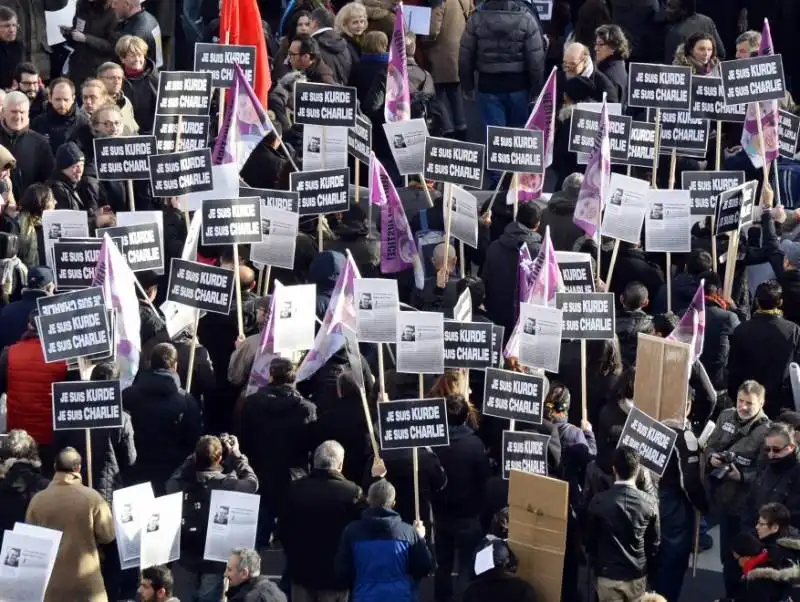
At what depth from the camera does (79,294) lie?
1449 centimetres

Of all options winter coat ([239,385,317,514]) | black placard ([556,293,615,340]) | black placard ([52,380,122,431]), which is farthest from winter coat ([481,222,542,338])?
black placard ([52,380,122,431])

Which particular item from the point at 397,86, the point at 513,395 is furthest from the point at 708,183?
the point at 513,395

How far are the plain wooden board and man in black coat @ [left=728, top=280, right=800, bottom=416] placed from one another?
2.87 metres

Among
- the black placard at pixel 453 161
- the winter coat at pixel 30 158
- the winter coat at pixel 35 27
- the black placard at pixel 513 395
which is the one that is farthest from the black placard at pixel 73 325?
the winter coat at pixel 35 27

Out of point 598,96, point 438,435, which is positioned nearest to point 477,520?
point 438,435

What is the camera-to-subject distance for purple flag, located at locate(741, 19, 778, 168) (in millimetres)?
18172

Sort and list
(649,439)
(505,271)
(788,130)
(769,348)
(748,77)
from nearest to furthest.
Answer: (649,439), (769,348), (505,271), (748,77), (788,130)

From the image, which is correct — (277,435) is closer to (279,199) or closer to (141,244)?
(141,244)

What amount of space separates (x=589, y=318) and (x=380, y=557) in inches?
112

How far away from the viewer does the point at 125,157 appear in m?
17.2

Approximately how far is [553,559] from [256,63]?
738 centimetres

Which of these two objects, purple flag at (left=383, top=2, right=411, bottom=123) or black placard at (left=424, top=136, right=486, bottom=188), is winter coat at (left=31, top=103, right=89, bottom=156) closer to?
purple flag at (left=383, top=2, right=411, bottom=123)

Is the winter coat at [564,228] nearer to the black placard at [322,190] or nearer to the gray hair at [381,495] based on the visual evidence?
the black placard at [322,190]

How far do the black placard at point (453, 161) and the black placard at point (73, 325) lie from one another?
3725 millimetres
